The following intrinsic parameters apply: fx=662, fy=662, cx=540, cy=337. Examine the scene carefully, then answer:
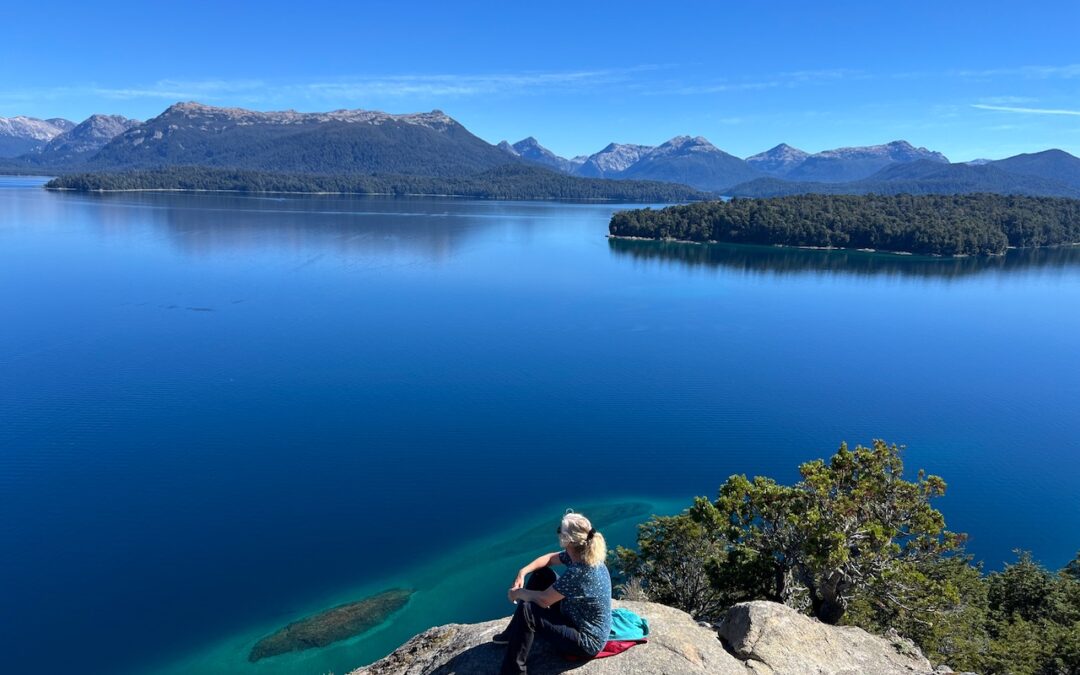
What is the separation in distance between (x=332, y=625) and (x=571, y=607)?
1492 cm

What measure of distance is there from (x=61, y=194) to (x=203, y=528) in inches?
8519

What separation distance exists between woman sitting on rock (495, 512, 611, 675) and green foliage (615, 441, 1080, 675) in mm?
6379

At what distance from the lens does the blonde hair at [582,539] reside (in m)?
6.46

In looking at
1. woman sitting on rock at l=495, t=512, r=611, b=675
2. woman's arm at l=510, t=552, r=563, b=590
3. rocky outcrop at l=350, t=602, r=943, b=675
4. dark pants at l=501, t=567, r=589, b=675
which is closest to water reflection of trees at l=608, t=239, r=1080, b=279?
rocky outcrop at l=350, t=602, r=943, b=675

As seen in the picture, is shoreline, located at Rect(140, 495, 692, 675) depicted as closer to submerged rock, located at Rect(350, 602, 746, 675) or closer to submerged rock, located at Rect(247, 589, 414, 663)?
submerged rock, located at Rect(247, 589, 414, 663)

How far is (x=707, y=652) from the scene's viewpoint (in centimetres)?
755

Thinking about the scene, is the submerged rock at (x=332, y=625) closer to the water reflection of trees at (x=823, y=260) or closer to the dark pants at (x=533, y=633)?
the dark pants at (x=533, y=633)

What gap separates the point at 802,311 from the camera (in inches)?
2542

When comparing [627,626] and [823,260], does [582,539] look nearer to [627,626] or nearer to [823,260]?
[627,626]

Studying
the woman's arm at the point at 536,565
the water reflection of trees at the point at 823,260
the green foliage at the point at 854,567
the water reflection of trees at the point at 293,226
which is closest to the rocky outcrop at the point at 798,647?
the green foliage at the point at 854,567

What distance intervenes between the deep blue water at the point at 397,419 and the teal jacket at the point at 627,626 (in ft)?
42.1

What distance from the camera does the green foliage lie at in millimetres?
11898

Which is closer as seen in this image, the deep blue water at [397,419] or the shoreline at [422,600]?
the shoreline at [422,600]

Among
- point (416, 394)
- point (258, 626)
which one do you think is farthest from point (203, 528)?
point (416, 394)
